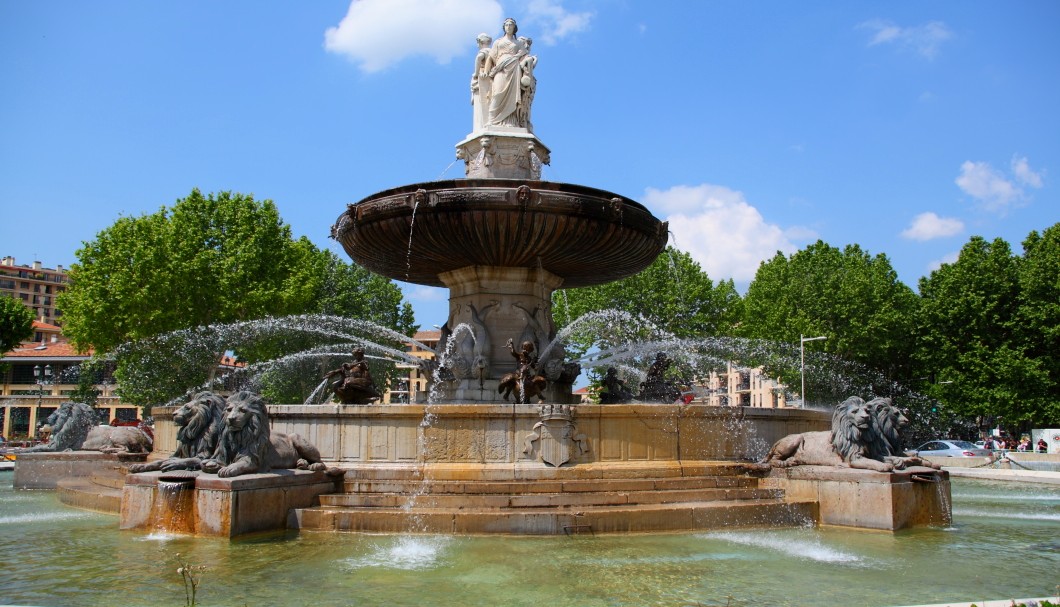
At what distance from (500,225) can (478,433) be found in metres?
3.15

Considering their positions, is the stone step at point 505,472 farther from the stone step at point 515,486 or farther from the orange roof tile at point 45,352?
the orange roof tile at point 45,352

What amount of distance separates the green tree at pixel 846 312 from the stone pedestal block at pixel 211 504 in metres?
30.6

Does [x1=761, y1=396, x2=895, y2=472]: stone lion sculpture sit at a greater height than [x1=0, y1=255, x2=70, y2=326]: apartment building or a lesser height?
lesser

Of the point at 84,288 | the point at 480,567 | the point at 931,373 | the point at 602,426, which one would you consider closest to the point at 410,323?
the point at 84,288

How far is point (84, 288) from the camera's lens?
92.1 ft

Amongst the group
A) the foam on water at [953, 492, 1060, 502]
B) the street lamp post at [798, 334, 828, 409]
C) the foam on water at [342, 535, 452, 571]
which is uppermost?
the street lamp post at [798, 334, 828, 409]

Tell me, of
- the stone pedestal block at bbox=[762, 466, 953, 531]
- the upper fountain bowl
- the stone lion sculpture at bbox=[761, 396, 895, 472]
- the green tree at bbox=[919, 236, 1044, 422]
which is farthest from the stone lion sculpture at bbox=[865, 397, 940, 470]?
the green tree at bbox=[919, 236, 1044, 422]

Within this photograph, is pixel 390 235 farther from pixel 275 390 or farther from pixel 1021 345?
pixel 1021 345

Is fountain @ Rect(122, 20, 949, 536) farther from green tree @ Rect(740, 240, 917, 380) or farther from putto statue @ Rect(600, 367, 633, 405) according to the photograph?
green tree @ Rect(740, 240, 917, 380)

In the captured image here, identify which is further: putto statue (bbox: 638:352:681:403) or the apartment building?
the apartment building

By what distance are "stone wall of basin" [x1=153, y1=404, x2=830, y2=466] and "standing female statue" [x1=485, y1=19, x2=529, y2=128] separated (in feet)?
21.1

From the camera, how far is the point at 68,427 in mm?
14086

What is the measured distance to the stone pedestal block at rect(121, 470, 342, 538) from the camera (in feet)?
25.0

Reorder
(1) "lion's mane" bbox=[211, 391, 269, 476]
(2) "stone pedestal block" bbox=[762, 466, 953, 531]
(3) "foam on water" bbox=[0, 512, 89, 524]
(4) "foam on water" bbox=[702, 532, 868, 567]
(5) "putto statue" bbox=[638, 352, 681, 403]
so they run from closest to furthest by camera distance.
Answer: (4) "foam on water" bbox=[702, 532, 868, 567] → (1) "lion's mane" bbox=[211, 391, 269, 476] → (2) "stone pedestal block" bbox=[762, 466, 953, 531] → (3) "foam on water" bbox=[0, 512, 89, 524] → (5) "putto statue" bbox=[638, 352, 681, 403]
